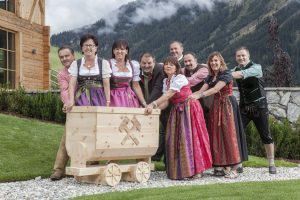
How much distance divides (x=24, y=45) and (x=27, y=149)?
1026cm

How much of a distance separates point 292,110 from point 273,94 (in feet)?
2.10

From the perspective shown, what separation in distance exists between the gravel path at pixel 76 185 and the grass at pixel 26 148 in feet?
1.25

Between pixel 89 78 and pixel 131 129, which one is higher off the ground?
pixel 89 78

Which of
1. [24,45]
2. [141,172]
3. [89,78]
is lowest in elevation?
[141,172]

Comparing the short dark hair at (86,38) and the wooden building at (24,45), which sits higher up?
the wooden building at (24,45)

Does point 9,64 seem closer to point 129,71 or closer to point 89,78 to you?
point 129,71

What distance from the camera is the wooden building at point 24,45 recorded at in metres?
17.8

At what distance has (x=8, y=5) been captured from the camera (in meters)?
18.2

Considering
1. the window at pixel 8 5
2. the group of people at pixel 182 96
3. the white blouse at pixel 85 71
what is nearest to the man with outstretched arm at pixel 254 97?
the group of people at pixel 182 96

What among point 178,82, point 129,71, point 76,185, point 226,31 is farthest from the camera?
point 226,31

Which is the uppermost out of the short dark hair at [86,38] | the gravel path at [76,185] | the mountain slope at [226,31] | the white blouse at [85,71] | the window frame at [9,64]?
the mountain slope at [226,31]

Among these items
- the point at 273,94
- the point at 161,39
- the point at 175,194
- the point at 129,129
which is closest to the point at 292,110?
the point at 273,94

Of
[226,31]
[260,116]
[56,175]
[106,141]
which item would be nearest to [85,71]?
[106,141]

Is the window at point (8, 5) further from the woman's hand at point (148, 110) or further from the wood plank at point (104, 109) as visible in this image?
the wood plank at point (104, 109)
